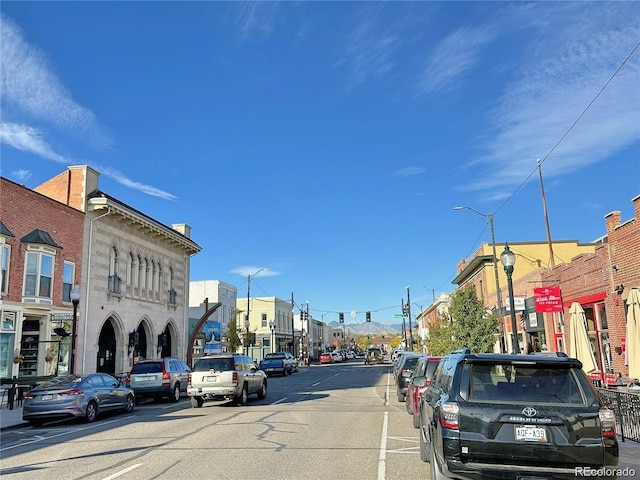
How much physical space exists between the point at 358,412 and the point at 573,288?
12.2 m

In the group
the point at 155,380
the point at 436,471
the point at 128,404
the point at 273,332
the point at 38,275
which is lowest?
the point at 128,404

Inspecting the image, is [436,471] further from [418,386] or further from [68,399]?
[68,399]

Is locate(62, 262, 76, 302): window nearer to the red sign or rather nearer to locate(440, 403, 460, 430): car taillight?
the red sign

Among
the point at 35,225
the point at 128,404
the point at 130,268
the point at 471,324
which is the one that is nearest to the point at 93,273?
the point at 130,268

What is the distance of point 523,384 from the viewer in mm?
5930

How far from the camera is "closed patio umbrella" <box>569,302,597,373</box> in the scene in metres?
16.1

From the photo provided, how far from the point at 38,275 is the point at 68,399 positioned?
981 cm

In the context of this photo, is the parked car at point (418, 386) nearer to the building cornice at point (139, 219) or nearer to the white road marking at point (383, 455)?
the white road marking at point (383, 455)

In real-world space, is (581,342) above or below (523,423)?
above

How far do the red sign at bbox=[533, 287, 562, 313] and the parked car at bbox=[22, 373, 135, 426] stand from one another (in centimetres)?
1669

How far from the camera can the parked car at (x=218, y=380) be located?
17.9 m

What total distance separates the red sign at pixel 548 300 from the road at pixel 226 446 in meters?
8.52

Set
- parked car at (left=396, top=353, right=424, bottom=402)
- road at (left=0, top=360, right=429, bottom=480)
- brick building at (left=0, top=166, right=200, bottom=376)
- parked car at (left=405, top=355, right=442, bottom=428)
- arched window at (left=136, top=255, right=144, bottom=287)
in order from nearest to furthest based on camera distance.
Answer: road at (left=0, top=360, right=429, bottom=480)
parked car at (left=405, top=355, right=442, bottom=428)
parked car at (left=396, top=353, right=424, bottom=402)
brick building at (left=0, top=166, right=200, bottom=376)
arched window at (left=136, top=255, right=144, bottom=287)

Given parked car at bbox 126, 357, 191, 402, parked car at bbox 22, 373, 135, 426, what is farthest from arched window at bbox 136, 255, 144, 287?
parked car at bbox 22, 373, 135, 426
